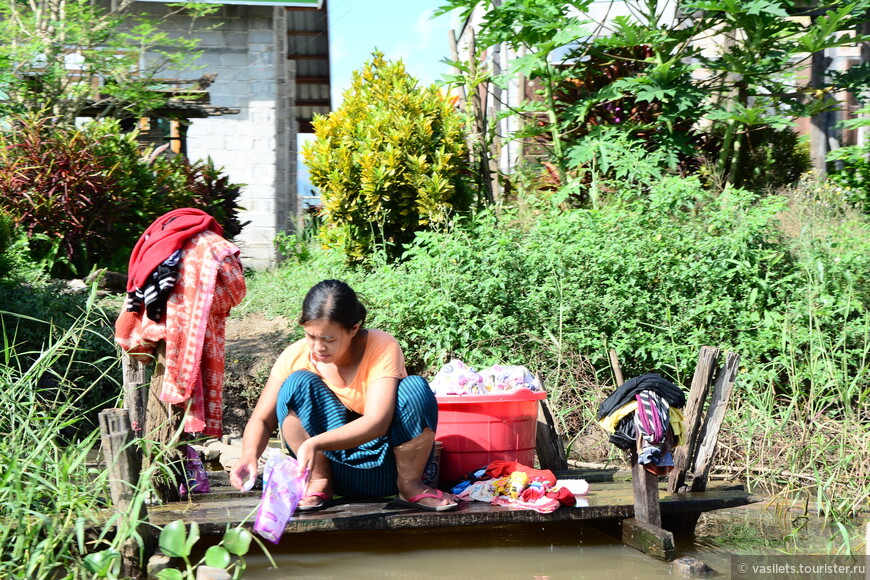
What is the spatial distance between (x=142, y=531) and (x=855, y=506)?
136 inches

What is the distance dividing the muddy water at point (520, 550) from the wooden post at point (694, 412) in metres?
0.33

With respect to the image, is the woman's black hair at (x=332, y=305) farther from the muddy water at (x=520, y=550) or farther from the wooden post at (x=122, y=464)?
the muddy water at (x=520, y=550)

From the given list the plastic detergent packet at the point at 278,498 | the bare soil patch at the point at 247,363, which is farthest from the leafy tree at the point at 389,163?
the plastic detergent packet at the point at 278,498

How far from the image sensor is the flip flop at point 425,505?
3781 millimetres

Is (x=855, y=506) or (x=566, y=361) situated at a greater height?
(x=566, y=361)

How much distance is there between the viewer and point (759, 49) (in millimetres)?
7742

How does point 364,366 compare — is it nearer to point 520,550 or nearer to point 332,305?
point 332,305

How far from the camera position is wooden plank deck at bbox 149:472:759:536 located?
3.64 m

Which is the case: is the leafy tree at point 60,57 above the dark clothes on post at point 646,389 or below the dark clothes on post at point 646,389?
above

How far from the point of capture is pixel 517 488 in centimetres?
394

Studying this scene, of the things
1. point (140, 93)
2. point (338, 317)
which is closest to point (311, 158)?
point (140, 93)

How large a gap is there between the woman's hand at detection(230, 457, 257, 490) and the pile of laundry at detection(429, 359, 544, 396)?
1.05 m

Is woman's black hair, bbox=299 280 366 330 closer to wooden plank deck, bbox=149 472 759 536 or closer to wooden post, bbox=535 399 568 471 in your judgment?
wooden plank deck, bbox=149 472 759 536

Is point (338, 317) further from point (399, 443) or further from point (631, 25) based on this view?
point (631, 25)
